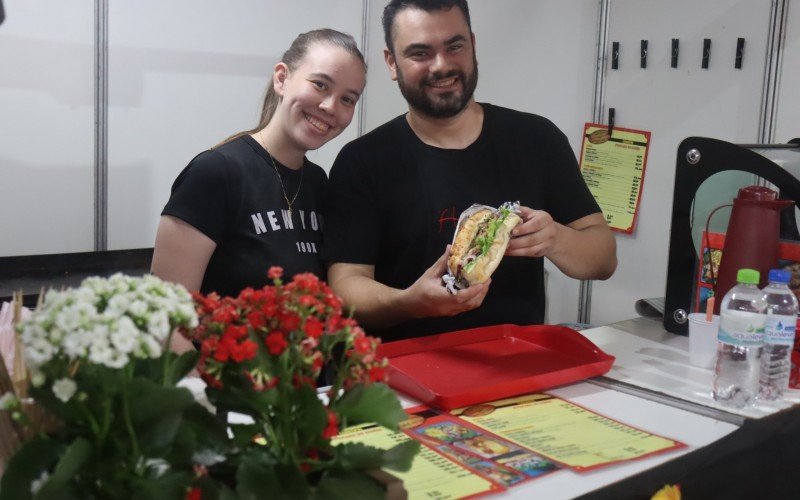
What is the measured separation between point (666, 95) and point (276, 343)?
2698mm

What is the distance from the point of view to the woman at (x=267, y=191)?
184 cm

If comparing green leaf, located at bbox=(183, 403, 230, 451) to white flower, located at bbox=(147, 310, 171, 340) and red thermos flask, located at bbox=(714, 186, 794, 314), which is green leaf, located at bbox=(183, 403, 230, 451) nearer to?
white flower, located at bbox=(147, 310, 171, 340)

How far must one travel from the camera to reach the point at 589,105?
11.1ft

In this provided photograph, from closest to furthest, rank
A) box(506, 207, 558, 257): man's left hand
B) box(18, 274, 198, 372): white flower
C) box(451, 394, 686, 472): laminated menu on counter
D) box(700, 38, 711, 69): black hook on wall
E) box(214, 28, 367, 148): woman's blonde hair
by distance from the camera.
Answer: box(18, 274, 198, 372): white flower < box(451, 394, 686, 472): laminated menu on counter < box(506, 207, 558, 257): man's left hand < box(214, 28, 367, 148): woman's blonde hair < box(700, 38, 711, 69): black hook on wall

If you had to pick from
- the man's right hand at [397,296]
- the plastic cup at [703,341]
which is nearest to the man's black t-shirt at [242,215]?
the man's right hand at [397,296]

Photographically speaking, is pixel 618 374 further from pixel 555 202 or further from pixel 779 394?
Answer: pixel 555 202

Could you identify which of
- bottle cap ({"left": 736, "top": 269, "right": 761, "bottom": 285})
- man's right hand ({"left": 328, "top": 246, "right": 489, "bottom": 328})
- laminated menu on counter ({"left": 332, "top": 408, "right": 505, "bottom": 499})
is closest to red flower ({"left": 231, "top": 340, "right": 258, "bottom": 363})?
laminated menu on counter ({"left": 332, "top": 408, "right": 505, "bottom": 499})

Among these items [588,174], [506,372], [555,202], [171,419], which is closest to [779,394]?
Result: [506,372]

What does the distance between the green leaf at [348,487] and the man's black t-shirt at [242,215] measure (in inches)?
43.8

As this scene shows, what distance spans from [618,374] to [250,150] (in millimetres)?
1068

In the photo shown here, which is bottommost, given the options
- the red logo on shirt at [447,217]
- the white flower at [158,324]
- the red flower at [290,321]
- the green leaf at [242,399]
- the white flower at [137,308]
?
the green leaf at [242,399]

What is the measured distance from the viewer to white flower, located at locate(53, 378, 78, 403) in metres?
0.69

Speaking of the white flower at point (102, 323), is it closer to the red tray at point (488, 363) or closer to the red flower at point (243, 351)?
the red flower at point (243, 351)

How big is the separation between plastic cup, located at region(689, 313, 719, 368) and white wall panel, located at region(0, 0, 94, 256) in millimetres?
2335
